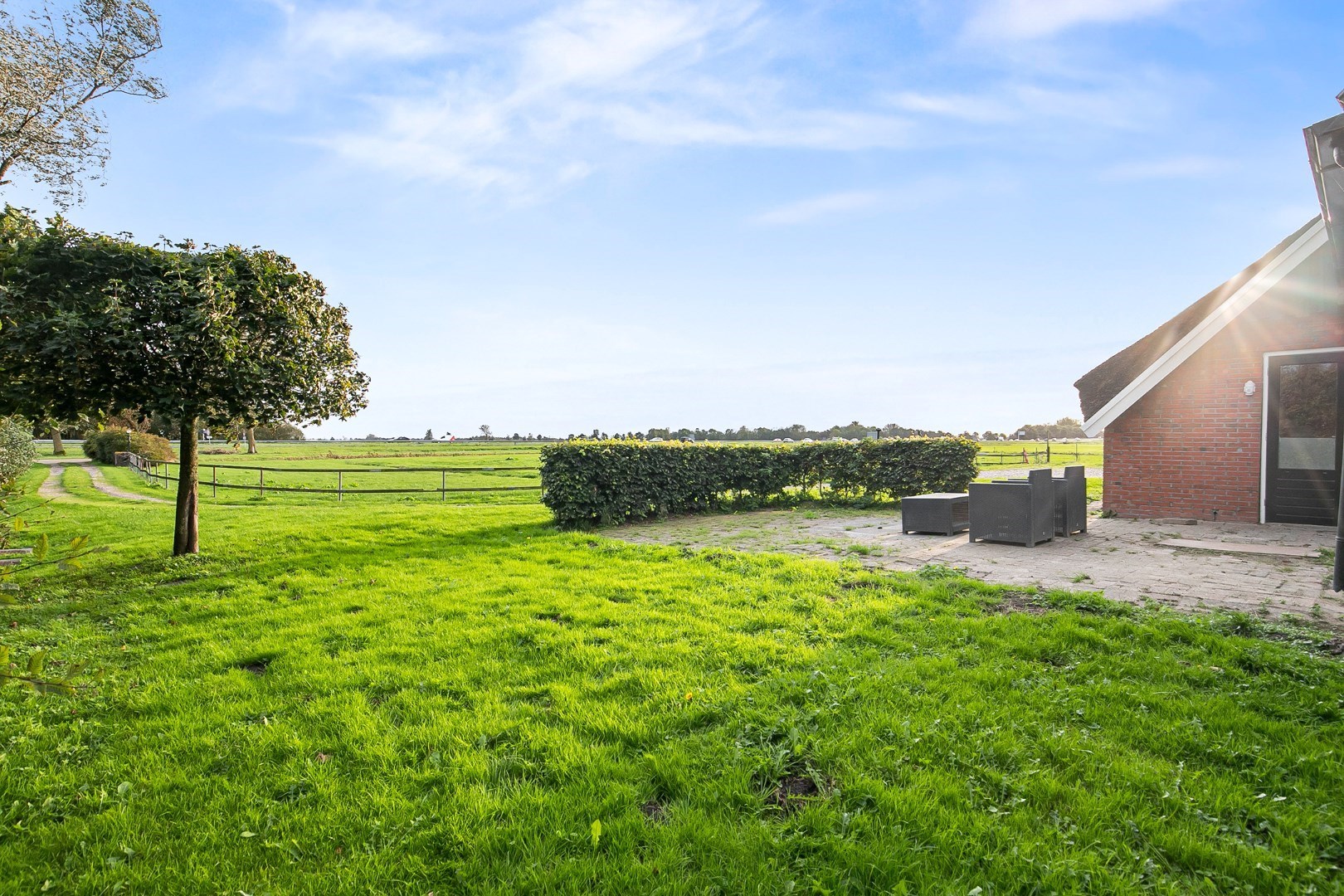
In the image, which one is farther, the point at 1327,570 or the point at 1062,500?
the point at 1062,500

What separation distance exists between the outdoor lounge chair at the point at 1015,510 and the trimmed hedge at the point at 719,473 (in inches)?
210

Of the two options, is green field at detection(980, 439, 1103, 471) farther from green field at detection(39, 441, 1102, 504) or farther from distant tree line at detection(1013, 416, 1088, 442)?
distant tree line at detection(1013, 416, 1088, 442)

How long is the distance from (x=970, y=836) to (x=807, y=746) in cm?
92

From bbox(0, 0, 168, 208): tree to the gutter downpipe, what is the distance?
20.2m

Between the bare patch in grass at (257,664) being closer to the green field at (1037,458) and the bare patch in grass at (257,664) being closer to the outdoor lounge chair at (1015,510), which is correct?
the outdoor lounge chair at (1015,510)

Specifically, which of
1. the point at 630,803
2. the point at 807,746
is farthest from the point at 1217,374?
the point at 630,803

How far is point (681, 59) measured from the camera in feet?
33.7

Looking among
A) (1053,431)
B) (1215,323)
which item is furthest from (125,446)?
(1053,431)

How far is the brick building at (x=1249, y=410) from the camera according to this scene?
36.5 feet

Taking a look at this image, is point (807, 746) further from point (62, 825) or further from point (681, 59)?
point (681, 59)

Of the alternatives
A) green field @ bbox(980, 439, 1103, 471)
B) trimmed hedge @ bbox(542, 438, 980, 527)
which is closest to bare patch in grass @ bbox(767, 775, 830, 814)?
trimmed hedge @ bbox(542, 438, 980, 527)

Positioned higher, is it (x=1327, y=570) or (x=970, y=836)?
(x=1327, y=570)

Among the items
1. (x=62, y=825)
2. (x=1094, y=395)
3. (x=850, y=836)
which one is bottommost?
(x=62, y=825)

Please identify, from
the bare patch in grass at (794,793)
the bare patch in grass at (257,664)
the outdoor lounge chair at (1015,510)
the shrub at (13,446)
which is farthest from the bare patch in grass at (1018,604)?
the shrub at (13,446)
